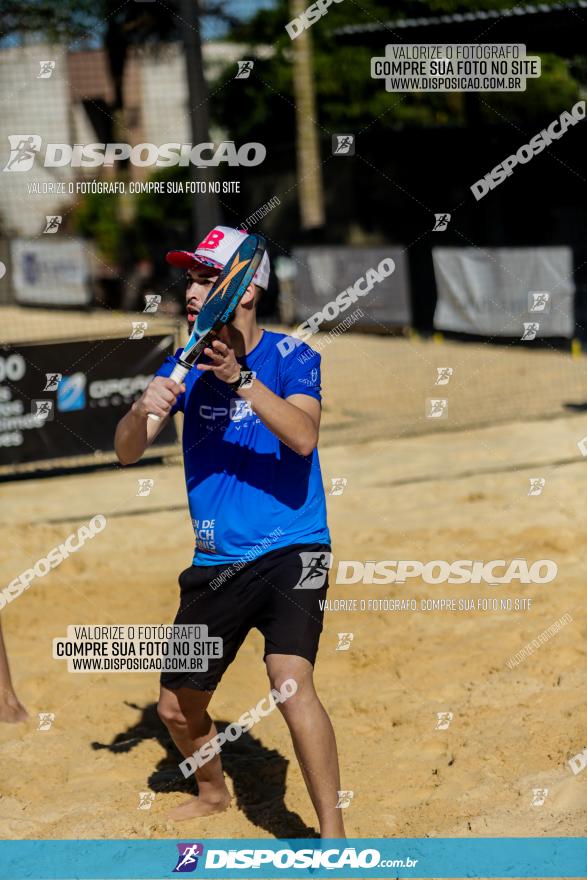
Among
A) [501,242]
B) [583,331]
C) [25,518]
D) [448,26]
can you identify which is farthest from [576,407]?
[501,242]

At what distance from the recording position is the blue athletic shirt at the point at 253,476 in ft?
12.2

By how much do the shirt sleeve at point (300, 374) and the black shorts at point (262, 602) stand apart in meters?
0.52

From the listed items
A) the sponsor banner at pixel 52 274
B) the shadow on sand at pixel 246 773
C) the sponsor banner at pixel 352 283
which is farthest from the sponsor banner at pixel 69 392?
the sponsor banner at pixel 52 274

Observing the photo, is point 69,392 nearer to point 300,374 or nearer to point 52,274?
point 300,374

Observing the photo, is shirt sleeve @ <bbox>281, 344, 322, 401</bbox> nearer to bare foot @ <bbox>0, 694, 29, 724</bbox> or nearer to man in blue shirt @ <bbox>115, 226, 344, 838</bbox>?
man in blue shirt @ <bbox>115, 226, 344, 838</bbox>

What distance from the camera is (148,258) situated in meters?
27.7

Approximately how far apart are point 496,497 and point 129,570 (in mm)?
2702

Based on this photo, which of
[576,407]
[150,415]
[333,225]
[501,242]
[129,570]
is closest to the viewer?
[150,415]

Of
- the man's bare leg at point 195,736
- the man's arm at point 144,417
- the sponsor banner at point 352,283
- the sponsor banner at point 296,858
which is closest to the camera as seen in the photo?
the man's arm at point 144,417

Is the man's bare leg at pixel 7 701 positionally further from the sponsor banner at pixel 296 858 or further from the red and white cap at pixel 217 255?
the red and white cap at pixel 217 255

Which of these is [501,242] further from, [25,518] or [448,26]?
[25,518]

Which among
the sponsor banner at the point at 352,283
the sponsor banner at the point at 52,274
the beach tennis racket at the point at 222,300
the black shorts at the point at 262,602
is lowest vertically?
the sponsor banner at the point at 52,274

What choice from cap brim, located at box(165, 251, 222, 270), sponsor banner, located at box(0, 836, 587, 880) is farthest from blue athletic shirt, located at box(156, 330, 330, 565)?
sponsor banner, located at box(0, 836, 587, 880)

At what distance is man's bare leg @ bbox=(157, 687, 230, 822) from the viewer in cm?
394
